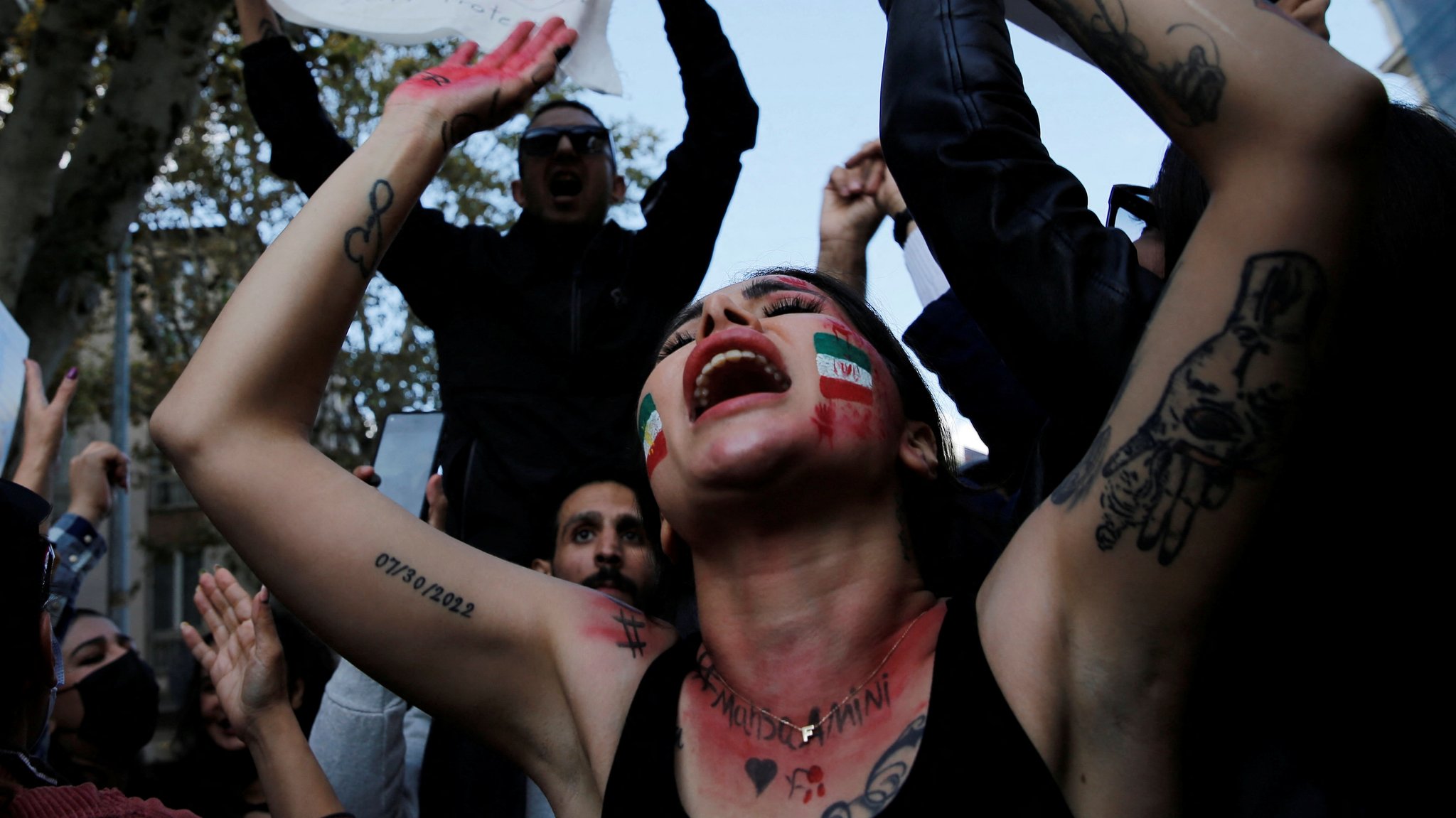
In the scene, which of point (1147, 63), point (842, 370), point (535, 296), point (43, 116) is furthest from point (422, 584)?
point (43, 116)

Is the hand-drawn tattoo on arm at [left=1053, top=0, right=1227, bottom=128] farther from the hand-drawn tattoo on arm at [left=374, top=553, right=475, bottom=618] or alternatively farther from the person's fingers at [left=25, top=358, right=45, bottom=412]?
the person's fingers at [left=25, top=358, right=45, bottom=412]

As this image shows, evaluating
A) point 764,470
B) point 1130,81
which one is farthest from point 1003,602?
point 1130,81

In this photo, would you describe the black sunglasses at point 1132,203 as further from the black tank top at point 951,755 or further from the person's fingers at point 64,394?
the person's fingers at point 64,394

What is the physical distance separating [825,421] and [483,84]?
893mm

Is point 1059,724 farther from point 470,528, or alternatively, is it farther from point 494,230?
point 494,230

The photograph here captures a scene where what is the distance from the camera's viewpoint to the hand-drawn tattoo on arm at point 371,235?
6.64ft

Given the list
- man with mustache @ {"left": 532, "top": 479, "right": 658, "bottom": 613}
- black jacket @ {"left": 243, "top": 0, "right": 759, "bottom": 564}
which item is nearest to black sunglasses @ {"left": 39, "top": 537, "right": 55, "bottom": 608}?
black jacket @ {"left": 243, "top": 0, "right": 759, "bottom": 564}

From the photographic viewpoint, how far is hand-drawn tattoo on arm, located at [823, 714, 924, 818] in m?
1.57

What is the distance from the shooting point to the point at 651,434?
82.4 inches

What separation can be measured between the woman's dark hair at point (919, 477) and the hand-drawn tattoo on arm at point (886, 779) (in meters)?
0.53

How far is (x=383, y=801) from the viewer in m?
3.10

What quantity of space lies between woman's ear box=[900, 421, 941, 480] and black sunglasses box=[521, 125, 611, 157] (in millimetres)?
2083

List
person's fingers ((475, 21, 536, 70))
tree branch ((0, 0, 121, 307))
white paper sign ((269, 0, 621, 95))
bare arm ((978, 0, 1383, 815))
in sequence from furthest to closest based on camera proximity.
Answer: tree branch ((0, 0, 121, 307))
white paper sign ((269, 0, 621, 95))
person's fingers ((475, 21, 536, 70))
bare arm ((978, 0, 1383, 815))

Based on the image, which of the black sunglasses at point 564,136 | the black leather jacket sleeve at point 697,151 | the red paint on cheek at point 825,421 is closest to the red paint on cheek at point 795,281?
the red paint on cheek at point 825,421
